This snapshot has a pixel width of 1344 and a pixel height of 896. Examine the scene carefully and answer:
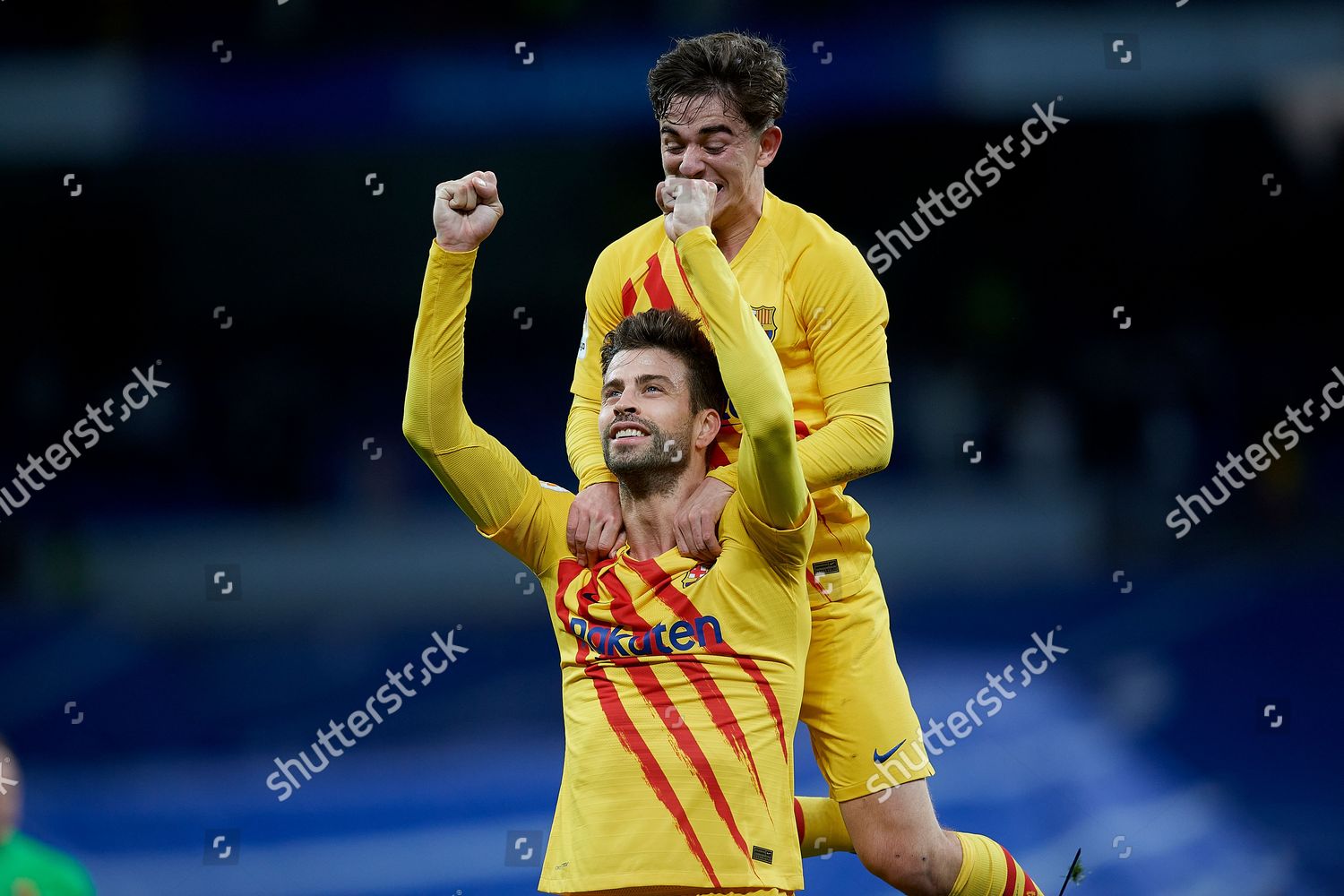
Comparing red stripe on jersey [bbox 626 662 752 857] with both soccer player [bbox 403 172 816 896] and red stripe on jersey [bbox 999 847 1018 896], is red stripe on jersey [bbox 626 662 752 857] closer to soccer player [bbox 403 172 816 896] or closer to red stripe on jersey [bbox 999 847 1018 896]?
soccer player [bbox 403 172 816 896]

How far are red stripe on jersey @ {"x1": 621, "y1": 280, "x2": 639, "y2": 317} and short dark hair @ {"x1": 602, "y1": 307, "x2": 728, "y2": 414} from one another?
8.5 inches

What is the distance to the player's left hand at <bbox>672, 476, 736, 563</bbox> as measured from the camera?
3541mm

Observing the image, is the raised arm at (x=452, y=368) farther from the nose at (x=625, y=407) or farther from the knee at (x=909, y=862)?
the knee at (x=909, y=862)

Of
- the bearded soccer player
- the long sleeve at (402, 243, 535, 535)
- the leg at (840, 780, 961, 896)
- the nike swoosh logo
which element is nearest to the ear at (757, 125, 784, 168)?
the bearded soccer player

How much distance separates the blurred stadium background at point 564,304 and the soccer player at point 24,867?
12.0ft

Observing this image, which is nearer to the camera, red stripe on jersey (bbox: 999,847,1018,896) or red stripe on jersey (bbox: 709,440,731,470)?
red stripe on jersey (bbox: 709,440,731,470)

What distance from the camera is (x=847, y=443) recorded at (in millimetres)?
3736

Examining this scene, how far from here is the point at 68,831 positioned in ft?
20.6

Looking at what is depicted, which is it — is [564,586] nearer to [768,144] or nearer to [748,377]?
[748,377]

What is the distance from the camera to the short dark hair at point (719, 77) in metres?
3.82

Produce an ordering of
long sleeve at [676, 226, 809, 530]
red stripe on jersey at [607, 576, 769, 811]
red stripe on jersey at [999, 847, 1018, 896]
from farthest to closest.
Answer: red stripe on jersey at [999, 847, 1018, 896] → red stripe on jersey at [607, 576, 769, 811] → long sleeve at [676, 226, 809, 530]

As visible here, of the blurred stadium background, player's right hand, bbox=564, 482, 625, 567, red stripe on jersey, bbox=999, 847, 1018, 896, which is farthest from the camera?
the blurred stadium background

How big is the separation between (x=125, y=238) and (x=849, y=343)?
5543 millimetres

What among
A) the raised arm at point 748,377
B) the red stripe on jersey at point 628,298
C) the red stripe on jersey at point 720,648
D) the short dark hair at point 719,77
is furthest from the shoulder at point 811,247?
the red stripe on jersey at point 720,648
